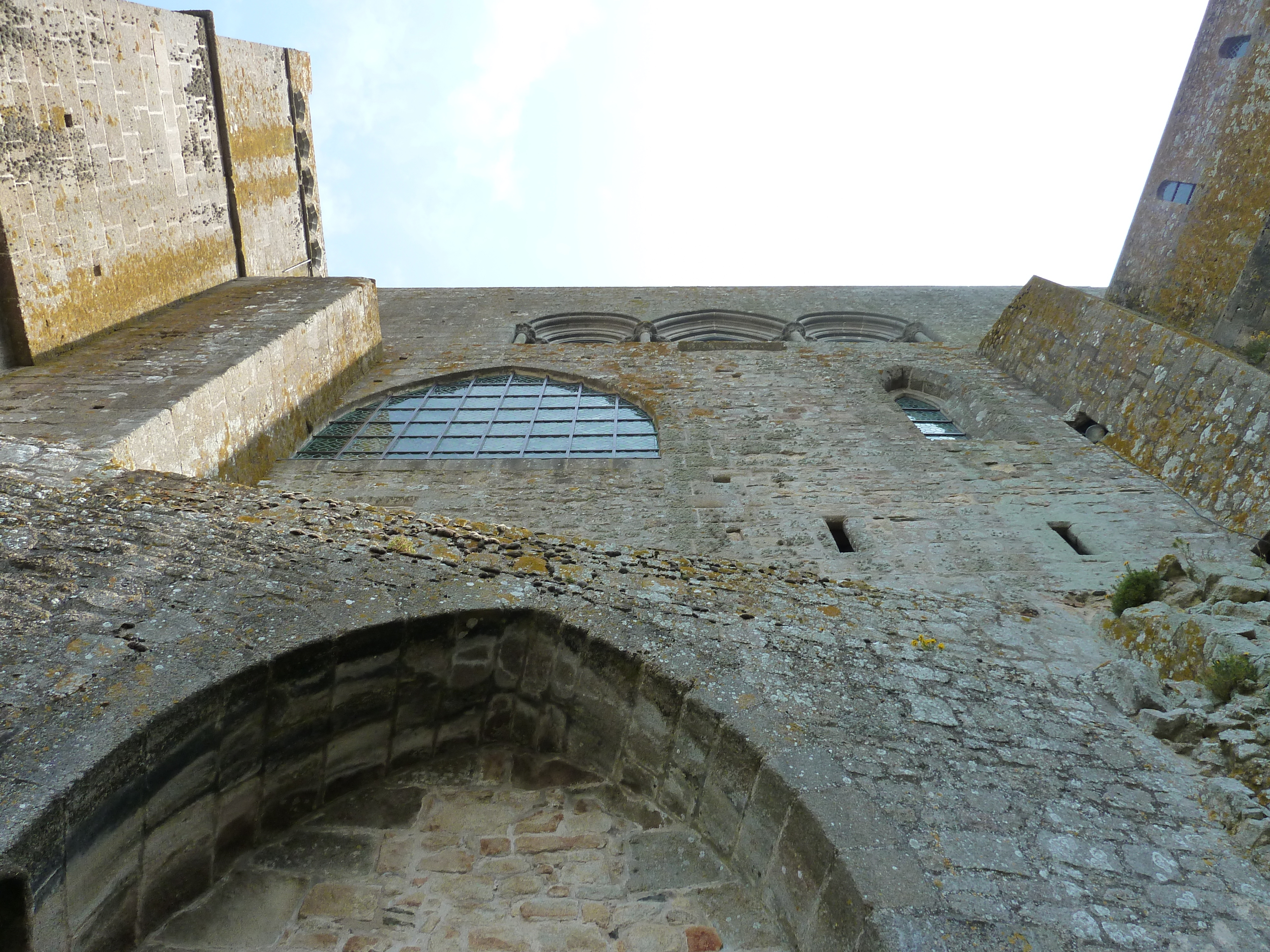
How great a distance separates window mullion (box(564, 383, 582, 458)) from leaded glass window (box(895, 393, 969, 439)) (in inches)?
108

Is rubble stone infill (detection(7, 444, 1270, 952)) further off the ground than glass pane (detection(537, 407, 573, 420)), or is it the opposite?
rubble stone infill (detection(7, 444, 1270, 952))

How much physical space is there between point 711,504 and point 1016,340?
447 centimetres

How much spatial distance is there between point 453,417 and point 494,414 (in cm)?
36

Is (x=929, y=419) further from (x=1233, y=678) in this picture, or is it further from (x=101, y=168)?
(x=101, y=168)

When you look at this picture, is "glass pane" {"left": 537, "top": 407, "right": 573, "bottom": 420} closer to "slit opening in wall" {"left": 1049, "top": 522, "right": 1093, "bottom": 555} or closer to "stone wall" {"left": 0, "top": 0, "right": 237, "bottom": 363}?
"stone wall" {"left": 0, "top": 0, "right": 237, "bottom": 363}

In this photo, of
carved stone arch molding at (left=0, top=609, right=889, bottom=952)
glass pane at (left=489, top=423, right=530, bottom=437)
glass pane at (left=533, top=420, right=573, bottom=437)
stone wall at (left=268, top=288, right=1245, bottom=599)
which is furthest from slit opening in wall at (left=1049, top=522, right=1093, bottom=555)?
glass pane at (left=489, top=423, right=530, bottom=437)

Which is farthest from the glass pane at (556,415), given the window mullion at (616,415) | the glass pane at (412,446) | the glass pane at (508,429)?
the glass pane at (412,446)

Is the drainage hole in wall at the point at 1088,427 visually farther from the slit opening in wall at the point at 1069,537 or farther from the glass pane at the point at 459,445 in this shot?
the glass pane at the point at 459,445

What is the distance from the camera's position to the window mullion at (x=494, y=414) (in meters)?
6.89

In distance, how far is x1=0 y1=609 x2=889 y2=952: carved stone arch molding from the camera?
2.31 metres

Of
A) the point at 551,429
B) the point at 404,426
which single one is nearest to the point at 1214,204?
the point at 551,429

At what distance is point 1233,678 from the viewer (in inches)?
123

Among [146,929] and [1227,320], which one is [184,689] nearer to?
[146,929]

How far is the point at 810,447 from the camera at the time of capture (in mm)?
6523
